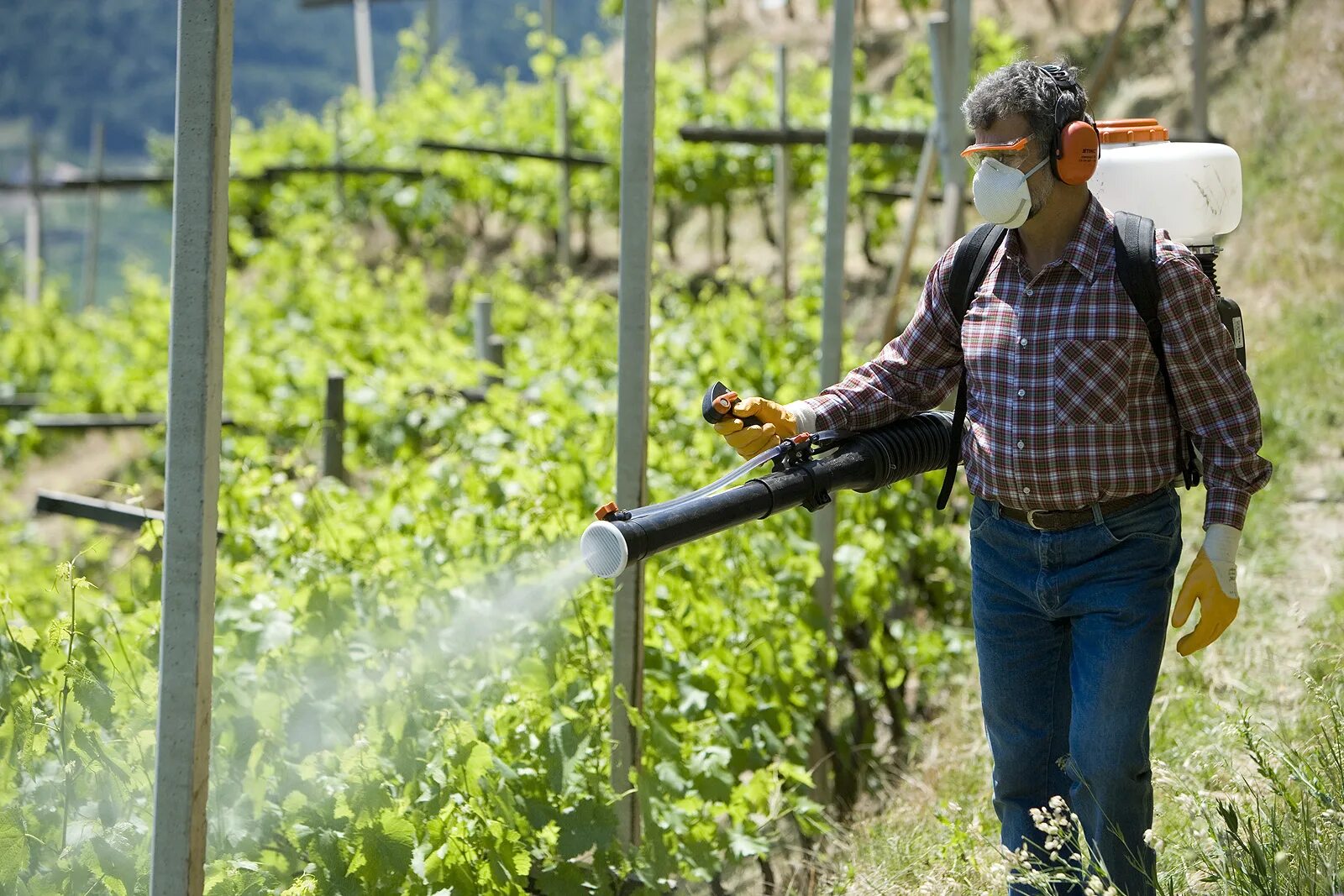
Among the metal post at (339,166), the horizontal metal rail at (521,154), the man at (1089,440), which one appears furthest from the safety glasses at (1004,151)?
the metal post at (339,166)

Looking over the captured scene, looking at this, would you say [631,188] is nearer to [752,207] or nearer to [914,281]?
[914,281]

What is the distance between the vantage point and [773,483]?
2238 mm

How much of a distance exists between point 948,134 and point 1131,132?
2741 mm

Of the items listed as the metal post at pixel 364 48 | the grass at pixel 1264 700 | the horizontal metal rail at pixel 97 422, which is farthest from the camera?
the metal post at pixel 364 48

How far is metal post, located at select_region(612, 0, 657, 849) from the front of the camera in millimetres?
2699

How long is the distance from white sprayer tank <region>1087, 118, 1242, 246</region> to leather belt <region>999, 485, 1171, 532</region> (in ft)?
1.59

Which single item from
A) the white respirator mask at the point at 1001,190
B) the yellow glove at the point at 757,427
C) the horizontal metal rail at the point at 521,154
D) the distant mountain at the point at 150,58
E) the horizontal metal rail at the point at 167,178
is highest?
the distant mountain at the point at 150,58

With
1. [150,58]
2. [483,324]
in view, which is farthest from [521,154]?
[150,58]

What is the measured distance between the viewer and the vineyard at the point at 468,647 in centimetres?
233

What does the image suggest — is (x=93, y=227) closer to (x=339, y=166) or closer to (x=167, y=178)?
(x=167, y=178)

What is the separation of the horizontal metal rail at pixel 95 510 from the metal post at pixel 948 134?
115 inches

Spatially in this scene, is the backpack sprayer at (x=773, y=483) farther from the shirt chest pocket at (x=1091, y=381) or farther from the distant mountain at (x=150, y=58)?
the distant mountain at (x=150, y=58)

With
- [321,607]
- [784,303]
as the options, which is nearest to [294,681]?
[321,607]

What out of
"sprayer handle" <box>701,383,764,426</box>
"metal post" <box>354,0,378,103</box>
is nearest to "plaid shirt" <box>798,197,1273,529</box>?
"sprayer handle" <box>701,383,764,426</box>
